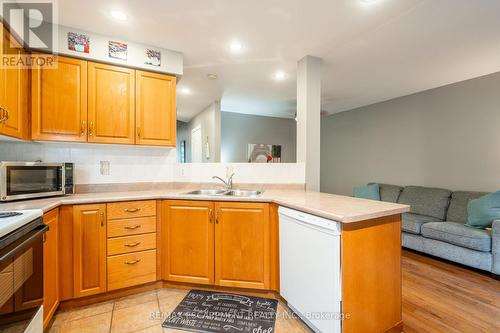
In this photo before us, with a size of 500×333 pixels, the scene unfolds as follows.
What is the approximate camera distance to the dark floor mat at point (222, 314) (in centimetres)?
171

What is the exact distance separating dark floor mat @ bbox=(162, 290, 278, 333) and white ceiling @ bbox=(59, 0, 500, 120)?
2.42 m

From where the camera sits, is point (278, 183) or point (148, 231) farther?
point (278, 183)

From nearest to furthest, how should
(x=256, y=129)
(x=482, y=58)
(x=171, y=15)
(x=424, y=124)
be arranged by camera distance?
1. (x=171, y=15)
2. (x=482, y=58)
3. (x=424, y=124)
4. (x=256, y=129)

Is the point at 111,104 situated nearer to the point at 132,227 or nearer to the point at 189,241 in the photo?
the point at 132,227

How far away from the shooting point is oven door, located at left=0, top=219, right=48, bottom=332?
1016 mm

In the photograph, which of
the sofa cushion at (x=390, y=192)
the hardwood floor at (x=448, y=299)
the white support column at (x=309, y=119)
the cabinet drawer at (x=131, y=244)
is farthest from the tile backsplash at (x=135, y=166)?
the sofa cushion at (x=390, y=192)

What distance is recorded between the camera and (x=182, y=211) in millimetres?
2197

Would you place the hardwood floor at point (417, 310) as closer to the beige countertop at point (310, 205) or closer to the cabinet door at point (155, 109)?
the beige countertop at point (310, 205)

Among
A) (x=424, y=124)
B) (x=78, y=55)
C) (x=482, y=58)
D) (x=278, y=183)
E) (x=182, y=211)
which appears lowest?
(x=182, y=211)

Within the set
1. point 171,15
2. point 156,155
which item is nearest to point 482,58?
point 171,15

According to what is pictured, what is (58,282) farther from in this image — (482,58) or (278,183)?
(482,58)

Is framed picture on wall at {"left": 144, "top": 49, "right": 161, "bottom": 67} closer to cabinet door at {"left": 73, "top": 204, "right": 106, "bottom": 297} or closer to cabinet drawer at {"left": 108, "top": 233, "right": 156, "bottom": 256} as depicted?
cabinet door at {"left": 73, "top": 204, "right": 106, "bottom": 297}

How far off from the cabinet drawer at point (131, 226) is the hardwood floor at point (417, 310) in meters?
0.58

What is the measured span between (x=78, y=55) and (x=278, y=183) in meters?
2.33
